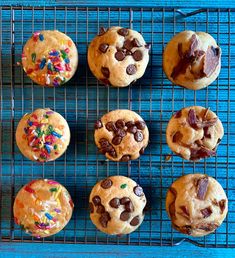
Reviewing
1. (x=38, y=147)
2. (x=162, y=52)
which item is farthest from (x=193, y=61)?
(x=38, y=147)

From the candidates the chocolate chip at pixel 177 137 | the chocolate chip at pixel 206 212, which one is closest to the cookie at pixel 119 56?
the chocolate chip at pixel 177 137

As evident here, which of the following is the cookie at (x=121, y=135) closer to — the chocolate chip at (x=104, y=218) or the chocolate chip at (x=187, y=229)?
the chocolate chip at (x=104, y=218)

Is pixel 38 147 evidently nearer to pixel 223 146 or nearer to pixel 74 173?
pixel 74 173

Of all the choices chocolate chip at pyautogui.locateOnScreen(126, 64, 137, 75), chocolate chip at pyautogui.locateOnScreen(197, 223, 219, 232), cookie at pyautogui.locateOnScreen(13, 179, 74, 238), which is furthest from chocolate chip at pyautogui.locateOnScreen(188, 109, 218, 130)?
cookie at pyautogui.locateOnScreen(13, 179, 74, 238)

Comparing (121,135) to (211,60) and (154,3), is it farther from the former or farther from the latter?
(154,3)

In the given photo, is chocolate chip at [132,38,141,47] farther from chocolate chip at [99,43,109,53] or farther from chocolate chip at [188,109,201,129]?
chocolate chip at [188,109,201,129]

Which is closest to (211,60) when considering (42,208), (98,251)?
(42,208)
